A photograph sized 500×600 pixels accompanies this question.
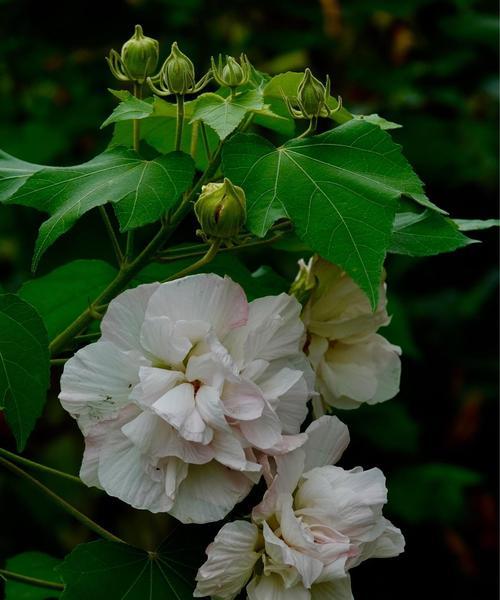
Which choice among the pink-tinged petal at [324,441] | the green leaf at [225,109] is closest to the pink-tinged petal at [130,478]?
the pink-tinged petal at [324,441]

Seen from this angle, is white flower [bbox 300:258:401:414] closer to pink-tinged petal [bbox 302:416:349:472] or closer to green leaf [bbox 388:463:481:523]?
pink-tinged petal [bbox 302:416:349:472]

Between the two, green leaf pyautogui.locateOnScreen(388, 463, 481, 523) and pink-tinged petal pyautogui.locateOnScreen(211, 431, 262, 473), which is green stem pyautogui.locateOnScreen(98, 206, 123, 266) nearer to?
pink-tinged petal pyautogui.locateOnScreen(211, 431, 262, 473)

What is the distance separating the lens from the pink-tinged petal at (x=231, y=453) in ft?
2.36

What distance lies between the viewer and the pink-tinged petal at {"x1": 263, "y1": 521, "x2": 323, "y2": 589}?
0.73 m

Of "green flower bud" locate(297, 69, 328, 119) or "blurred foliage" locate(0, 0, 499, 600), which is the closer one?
"green flower bud" locate(297, 69, 328, 119)

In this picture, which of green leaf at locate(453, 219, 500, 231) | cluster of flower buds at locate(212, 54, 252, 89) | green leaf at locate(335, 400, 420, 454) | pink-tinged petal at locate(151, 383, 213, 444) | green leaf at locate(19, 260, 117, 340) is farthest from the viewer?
green leaf at locate(335, 400, 420, 454)

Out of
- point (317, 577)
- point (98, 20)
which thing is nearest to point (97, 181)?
point (317, 577)

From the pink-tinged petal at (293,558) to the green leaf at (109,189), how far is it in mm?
243

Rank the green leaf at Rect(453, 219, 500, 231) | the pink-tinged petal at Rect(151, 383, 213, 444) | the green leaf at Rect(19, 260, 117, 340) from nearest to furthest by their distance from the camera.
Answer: the pink-tinged petal at Rect(151, 383, 213, 444)
the green leaf at Rect(453, 219, 500, 231)
the green leaf at Rect(19, 260, 117, 340)

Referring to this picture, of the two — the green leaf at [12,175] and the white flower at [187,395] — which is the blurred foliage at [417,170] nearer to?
the green leaf at [12,175]

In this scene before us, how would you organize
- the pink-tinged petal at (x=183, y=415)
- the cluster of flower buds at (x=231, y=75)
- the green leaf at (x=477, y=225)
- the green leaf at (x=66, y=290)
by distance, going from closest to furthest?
the pink-tinged petal at (x=183, y=415) → the cluster of flower buds at (x=231, y=75) → the green leaf at (x=477, y=225) → the green leaf at (x=66, y=290)

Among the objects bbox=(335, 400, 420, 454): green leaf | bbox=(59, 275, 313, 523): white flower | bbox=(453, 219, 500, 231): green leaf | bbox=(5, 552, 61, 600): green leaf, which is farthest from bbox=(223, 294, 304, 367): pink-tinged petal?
bbox=(335, 400, 420, 454): green leaf

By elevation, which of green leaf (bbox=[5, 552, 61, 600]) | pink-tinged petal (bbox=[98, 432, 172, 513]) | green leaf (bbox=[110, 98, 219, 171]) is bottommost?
green leaf (bbox=[5, 552, 61, 600])

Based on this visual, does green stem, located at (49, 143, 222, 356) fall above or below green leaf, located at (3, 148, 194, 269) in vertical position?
below
